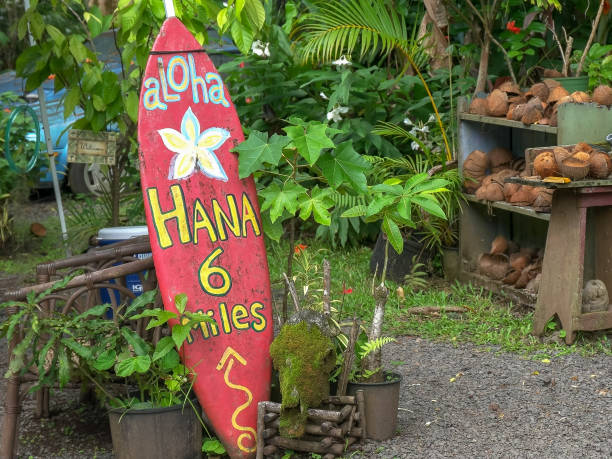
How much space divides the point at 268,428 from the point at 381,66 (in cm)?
544

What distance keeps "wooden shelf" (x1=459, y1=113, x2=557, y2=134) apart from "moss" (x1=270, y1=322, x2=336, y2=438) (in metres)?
2.37

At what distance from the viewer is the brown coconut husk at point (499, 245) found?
597 centimetres

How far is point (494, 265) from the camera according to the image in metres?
5.92

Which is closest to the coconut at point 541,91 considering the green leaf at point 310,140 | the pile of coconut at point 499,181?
the pile of coconut at point 499,181

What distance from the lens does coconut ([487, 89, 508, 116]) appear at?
5.65 metres

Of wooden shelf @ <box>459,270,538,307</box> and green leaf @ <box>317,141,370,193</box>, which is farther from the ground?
green leaf @ <box>317,141,370,193</box>

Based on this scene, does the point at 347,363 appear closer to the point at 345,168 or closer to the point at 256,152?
the point at 345,168

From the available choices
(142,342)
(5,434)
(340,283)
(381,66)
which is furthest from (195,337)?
(381,66)

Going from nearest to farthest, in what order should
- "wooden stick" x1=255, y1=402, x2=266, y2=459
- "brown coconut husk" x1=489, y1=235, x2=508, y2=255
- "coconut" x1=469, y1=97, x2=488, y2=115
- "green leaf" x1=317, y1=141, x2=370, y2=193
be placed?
1. "wooden stick" x1=255, y1=402, x2=266, y2=459
2. "green leaf" x1=317, y1=141, x2=370, y2=193
3. "coconut" x1=469, y1=97, x2=488, y2=115
4. "brown coconut husk" x1=489, y1=235, x2=508, y2=255

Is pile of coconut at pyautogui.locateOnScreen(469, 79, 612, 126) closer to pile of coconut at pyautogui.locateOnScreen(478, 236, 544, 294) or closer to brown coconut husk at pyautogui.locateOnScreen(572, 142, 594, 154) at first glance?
brown coconut husk at pyautogui.locateOnScreen(572, 142, 594, 154)

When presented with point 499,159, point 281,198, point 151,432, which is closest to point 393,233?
point 281,198

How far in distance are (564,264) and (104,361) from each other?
2640 millimetres

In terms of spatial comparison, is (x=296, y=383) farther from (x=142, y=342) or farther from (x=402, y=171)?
(x=402, y=171)

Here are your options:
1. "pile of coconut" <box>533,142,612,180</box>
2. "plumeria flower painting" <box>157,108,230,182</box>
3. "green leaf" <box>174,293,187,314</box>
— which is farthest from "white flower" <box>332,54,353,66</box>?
"green leaf" <box>174,293,187,314</box>
